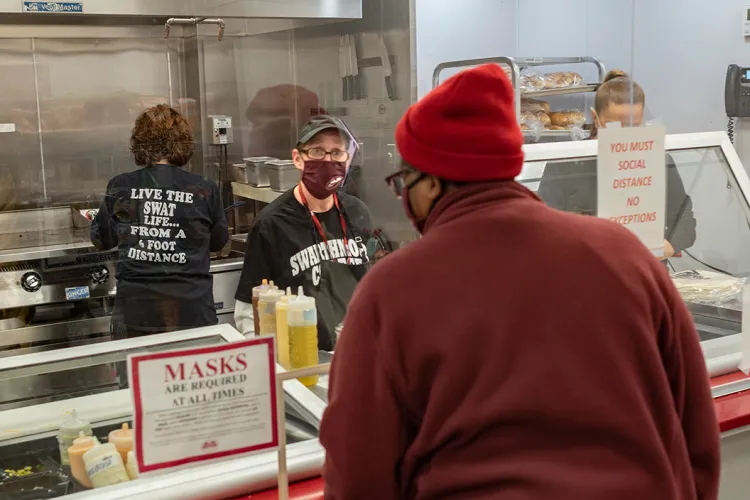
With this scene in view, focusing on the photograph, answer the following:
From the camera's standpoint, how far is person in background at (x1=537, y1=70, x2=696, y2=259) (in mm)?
2139

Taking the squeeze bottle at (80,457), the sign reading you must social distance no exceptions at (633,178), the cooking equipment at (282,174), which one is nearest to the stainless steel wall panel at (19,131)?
the cooking equipment at (282,174)

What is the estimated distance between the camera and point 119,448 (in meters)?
1.60

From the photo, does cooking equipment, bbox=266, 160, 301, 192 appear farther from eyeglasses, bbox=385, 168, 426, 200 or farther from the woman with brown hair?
eyeglasses, bbox=385, 168, 426, 200

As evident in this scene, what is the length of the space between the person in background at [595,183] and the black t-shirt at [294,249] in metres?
0.86

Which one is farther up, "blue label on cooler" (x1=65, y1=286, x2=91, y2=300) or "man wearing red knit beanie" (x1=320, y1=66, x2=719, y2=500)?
"man wearing red knit beanie" (x1=320, y1=66, x2=719, y2=500)

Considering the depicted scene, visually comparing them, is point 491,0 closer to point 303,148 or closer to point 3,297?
point 303,148

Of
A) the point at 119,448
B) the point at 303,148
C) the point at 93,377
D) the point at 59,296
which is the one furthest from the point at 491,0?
the point at 119,448

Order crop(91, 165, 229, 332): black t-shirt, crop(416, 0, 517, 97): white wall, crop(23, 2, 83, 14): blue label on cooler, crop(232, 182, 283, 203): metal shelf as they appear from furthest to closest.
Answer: crop(416, 0, 517, 97): white wall → crop(232, 182, 283, 203): metal shelf → crop(23, 2, 83, 14): blue label on cooler → crop(91, 165, 229, 332): black t-shirt

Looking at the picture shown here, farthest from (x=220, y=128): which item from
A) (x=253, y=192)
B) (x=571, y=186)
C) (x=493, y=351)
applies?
(x=493, y=351)

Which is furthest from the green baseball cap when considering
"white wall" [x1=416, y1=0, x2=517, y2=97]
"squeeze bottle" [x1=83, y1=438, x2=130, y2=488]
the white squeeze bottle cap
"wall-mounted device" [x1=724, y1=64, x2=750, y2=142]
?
"wall-mounted device" [x1=724, y1=64, x2=750, y2=142]

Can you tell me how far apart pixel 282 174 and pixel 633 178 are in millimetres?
2417

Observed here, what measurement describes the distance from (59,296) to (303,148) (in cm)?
150

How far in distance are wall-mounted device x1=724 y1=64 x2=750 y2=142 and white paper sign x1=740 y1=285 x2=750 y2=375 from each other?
2.10 metres

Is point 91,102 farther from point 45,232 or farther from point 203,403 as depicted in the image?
point 203,403
